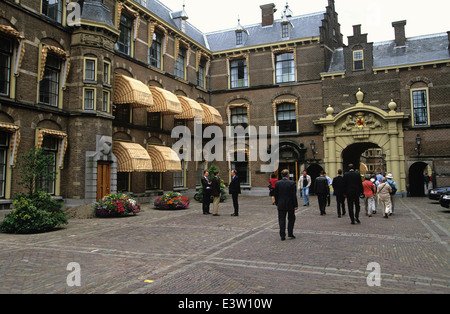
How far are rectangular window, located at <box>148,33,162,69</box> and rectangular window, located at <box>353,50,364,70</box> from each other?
14155mm

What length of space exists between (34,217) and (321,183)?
34.0ft

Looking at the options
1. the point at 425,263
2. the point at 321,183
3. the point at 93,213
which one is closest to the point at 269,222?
the point at 321,183

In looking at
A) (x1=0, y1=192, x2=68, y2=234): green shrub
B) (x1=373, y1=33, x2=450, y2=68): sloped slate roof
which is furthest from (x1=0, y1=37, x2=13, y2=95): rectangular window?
(x1=373, y1=33, x2=450, y2=68): sloped slate roof

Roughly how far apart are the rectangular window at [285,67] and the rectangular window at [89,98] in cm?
1596

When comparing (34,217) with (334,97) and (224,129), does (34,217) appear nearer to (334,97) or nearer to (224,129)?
(224,129)

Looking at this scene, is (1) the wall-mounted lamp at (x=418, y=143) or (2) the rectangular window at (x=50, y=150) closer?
(2) the rectangular window at (x=50, y=150)

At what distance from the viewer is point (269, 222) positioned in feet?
40.2

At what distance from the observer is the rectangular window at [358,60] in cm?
2614

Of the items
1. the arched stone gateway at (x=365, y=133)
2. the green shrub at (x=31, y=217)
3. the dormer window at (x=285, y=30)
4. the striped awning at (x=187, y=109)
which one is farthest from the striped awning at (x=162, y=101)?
the dormer window at (x=285, y=30)

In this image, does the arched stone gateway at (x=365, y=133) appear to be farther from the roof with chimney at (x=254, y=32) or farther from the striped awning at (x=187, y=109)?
the striped awning at (x=187, y=109)

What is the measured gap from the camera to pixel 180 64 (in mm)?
25938

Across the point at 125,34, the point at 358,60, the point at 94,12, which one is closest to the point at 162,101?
the point at 125,34

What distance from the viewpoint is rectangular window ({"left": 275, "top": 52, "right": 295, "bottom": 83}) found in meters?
27.9

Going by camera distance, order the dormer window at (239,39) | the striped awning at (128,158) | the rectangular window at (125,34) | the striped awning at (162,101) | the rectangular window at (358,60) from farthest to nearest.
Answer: the dormer window at (239,39) < the rectangular window at (358,60) < the striped awning at (162,101) < the rectangular window at (125,34) < the striped awning at (128,158)
